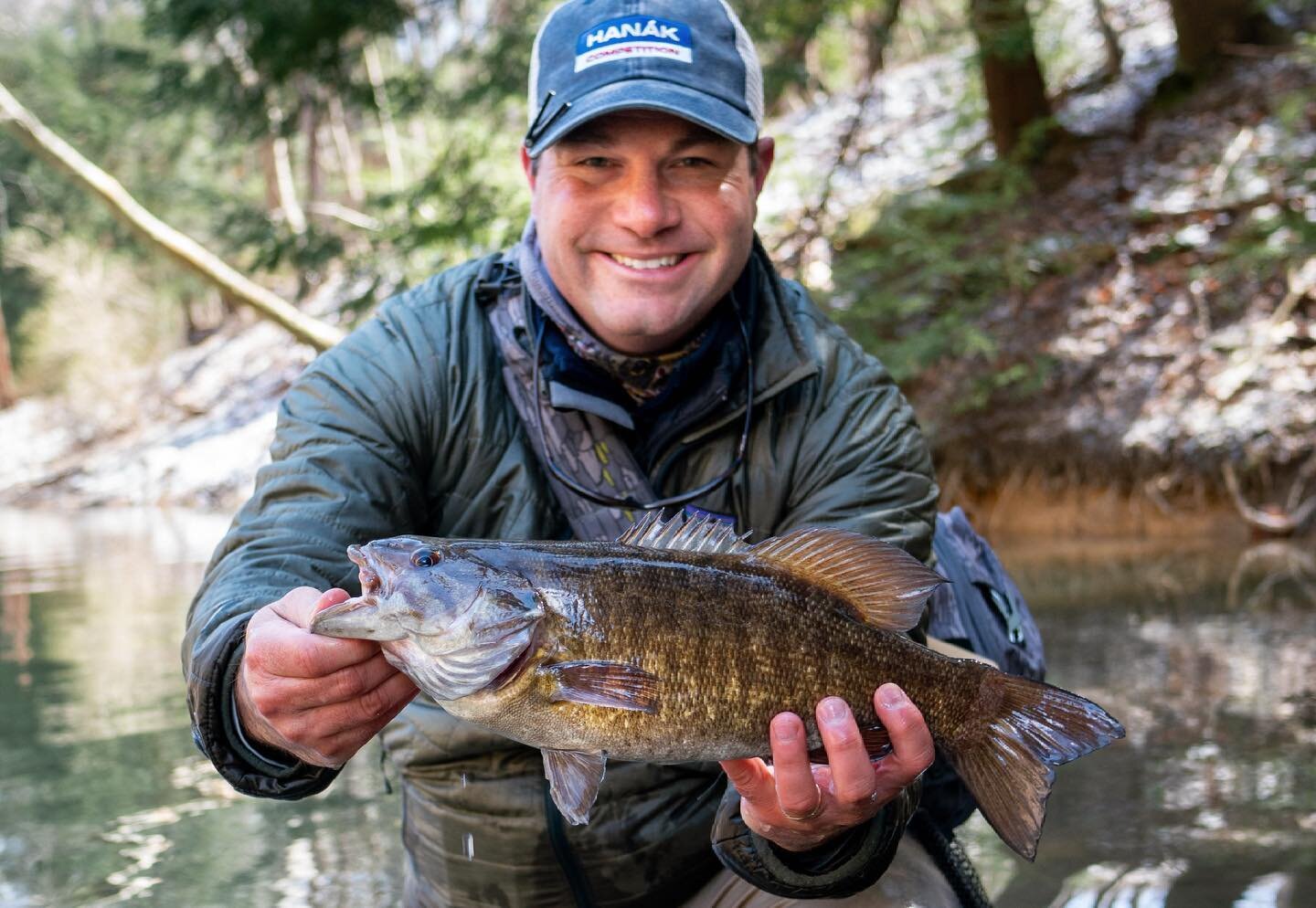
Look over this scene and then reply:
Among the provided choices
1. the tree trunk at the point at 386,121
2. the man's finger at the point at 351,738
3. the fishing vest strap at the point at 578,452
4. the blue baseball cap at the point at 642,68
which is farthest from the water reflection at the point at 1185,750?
the tree trunk at the point at 386,121

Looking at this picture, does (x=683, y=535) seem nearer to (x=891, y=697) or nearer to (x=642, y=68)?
(x=891, y=697)

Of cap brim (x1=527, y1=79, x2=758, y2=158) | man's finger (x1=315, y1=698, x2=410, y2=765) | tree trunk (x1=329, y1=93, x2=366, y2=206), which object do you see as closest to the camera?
man's finger (x1=315, y1=698, x2=410, y2=765)

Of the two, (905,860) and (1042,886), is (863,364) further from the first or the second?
(1042,886)

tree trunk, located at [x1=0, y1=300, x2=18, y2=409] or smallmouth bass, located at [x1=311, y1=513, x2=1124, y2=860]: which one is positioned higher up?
tree trunk, located at [x1=0, y1=300, x2=18, y2=409]

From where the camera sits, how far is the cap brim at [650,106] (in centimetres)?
279

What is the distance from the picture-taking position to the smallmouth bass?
1.96m

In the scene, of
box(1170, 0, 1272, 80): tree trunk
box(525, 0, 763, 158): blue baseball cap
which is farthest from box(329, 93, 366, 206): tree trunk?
box(525, 0, 763, 158): blue baseball cap

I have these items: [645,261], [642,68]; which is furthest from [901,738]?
[642,68]

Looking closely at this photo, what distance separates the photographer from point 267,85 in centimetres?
1101

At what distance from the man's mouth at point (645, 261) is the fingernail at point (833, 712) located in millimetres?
1169

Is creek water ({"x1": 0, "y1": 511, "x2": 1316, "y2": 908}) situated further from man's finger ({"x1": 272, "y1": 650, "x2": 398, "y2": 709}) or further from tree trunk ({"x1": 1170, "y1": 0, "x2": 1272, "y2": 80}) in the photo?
tree trunk ({"x1": 1170, "y1": 0, "x2": 1272, "y2": 80})

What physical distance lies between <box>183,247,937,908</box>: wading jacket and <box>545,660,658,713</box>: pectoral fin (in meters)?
0.89

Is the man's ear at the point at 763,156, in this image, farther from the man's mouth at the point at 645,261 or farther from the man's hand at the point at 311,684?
the man's hand at the point at 311,684

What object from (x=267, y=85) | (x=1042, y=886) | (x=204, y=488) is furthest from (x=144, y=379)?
(x=1042, y=886)
